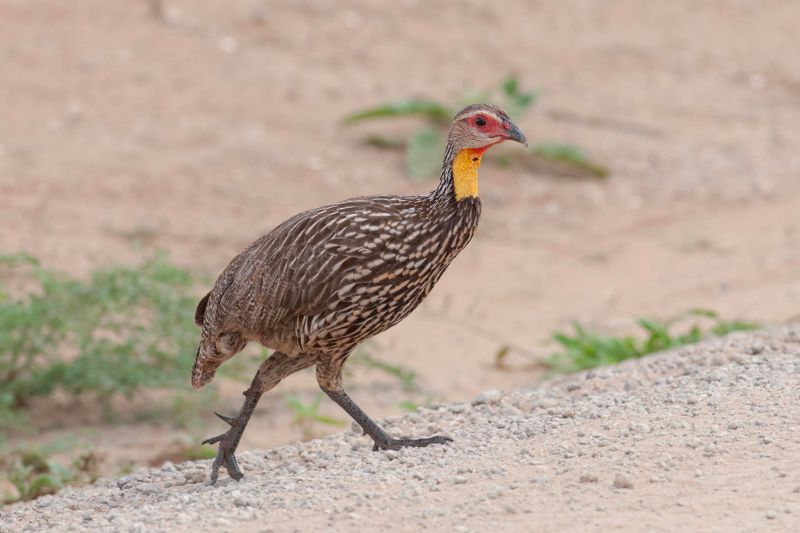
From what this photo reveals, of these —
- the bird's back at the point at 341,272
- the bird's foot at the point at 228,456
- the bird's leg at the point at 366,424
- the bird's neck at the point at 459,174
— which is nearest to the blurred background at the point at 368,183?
the bird's leg at the point at 366,424

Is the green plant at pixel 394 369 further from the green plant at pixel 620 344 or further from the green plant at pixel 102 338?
the green plant at pixel 102 338

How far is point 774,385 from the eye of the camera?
5.89 m

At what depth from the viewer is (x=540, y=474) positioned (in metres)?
5.10

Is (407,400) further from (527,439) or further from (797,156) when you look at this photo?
(797,156)

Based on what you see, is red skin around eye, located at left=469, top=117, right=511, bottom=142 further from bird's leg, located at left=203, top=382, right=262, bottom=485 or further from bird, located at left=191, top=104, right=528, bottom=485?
bird's leg, located at left=203, top=382, right=262, bottom=485

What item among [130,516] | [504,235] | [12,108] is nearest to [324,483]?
[130,516]

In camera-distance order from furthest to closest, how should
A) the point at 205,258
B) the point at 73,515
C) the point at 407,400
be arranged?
the point at 205,258
the point at 407,400
the point at 73,515

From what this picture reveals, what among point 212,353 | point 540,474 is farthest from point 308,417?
point 540,474

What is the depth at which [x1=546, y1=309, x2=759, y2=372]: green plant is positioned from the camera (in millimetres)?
8125

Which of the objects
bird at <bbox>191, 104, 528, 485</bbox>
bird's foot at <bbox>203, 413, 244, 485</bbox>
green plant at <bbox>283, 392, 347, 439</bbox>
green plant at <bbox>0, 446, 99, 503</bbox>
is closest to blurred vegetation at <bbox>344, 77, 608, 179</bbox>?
green plant at <bbox>283, 392, 347, 439</bbox>

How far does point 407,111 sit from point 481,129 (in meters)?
7.08

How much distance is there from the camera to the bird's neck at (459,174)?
5.96m

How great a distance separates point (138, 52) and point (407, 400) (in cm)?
636

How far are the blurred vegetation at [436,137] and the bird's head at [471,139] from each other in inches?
254
